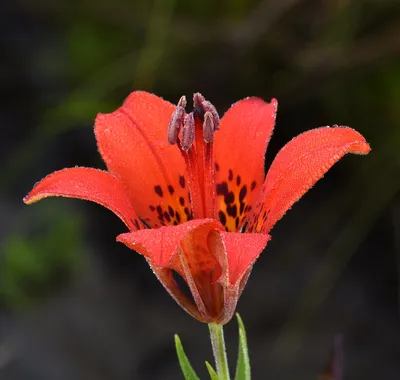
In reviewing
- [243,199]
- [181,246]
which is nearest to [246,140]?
[243,199]

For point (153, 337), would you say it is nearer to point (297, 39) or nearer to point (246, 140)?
point (297, 39)

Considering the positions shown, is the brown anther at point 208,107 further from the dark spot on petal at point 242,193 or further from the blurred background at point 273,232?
the blurred background at point 273,232

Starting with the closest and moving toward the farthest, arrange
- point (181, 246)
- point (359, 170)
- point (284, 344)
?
point (181, 246) < point (284, 344) < point (359, 170)

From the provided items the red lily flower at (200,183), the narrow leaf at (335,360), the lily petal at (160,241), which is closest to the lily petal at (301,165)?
the red lily flower at (200,183)

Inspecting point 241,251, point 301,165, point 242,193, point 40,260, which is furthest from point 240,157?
point 40,260

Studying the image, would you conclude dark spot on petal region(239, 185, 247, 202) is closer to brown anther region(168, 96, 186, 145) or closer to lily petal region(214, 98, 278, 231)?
lily petal region(214, 98, 278, 231)

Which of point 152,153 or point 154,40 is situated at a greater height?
point 154,40

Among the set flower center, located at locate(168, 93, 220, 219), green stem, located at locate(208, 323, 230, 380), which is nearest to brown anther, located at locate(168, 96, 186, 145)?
flower center, located at locate(168, 93, 220, 219)
